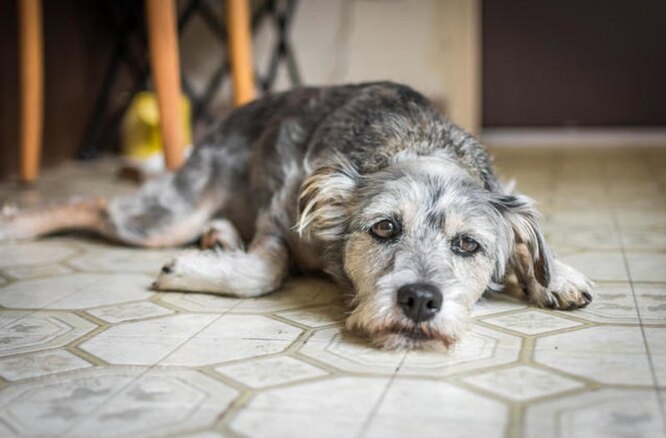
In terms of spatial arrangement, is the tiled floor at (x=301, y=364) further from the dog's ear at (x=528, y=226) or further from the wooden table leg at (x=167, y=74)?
the wooden table leg at (x=167, y=74)

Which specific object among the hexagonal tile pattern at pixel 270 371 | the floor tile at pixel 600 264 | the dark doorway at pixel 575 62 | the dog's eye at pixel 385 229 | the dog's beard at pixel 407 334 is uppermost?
the dark doorway at pixel 575 62

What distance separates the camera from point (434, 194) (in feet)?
8.17

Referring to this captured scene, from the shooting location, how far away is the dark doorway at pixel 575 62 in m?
6.98

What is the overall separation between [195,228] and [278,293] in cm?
91

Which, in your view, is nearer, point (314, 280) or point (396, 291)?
point (396, 291)

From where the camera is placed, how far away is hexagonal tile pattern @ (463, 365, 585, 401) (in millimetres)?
1924

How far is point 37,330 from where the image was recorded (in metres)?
2.48

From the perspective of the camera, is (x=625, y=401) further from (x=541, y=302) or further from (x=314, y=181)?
(x=314, y=181)

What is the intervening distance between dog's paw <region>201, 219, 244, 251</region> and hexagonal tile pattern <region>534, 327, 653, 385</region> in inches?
56.8

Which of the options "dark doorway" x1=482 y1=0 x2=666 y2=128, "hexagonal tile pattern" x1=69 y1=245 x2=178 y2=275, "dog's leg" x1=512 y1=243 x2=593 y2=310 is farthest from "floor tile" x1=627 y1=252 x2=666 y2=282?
"dark doorway" x1=482 y1=0 x2=666 y2=128

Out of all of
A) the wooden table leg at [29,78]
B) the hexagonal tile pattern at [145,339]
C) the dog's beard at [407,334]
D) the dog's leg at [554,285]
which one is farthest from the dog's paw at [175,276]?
the wooden table leg at [29,78]

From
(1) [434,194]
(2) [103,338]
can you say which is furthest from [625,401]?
(2) [103,338]

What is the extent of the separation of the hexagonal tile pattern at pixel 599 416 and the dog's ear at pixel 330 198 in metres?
1.01

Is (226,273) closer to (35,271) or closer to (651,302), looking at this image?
(35,271)
